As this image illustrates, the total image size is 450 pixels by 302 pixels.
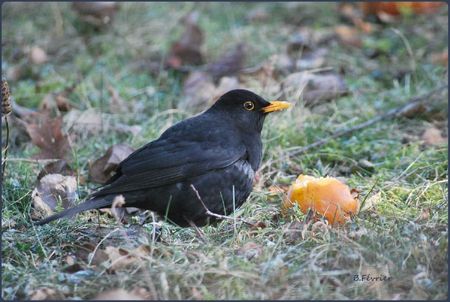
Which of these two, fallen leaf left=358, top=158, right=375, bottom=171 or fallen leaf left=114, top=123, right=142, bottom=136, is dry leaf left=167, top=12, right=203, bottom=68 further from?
fallen leaf left=358, top=158, right=375, bottom=171

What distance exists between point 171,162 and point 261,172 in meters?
1.18

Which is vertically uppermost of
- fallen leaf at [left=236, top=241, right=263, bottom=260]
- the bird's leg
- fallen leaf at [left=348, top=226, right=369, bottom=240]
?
fallen leaf at [left=348, top=226, right=369, bottom=240]

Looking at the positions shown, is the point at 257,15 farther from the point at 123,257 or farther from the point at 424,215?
the point at 123,257

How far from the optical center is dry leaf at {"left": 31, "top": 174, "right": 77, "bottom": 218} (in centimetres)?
475

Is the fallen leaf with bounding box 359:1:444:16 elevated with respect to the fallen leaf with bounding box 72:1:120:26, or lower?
lower

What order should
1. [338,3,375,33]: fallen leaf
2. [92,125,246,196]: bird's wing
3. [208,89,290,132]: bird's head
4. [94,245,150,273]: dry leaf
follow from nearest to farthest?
[94,245,150,273]: dry leaf, [92,125,246,196]: bird's wing, [208,89,290,132]: bird's head, [338,3,375,33]: fallen leaf

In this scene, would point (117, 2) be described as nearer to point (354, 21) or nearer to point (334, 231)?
point (354, 21)

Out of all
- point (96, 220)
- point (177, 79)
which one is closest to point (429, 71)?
point (177, 79)

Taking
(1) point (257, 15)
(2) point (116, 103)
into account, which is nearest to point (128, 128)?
(2) point (116, 103)

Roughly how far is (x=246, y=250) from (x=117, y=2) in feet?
17.9

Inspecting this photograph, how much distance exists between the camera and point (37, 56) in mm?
7844

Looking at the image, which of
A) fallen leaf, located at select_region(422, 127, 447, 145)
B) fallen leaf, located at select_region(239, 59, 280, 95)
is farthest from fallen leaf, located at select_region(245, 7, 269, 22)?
fallen leaf, located at select_region(422, 127, 447, 145)

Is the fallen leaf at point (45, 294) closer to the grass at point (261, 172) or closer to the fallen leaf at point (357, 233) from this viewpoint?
the grass at point (261, 172)

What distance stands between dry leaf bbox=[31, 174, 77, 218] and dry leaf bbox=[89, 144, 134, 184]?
1.31 ft
